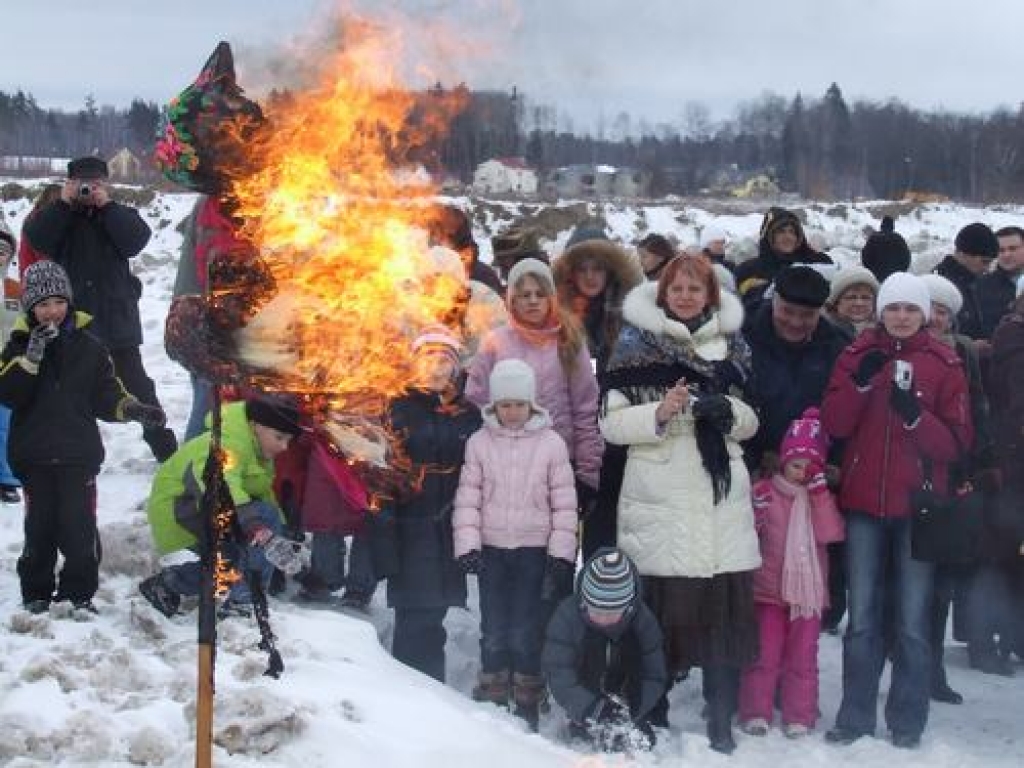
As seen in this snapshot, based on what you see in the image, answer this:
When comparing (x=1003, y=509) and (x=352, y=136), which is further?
(x=1003, y=509)

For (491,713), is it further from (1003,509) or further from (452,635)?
(1003,509)

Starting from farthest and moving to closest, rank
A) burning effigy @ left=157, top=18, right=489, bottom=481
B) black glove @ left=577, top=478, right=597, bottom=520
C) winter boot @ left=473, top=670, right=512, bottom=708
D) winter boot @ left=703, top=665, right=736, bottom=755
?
black glove @ left=577, top=478, right=597, bottom=520 → winter boot @ left=473, top=670, right=512, bottom=708 → winter boot @ left=703, top=665, right=736, bottom=755 → burning effigy @ left=157, top=18, right=489, bottom=481

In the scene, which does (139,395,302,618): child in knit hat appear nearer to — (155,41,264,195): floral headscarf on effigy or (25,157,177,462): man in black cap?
(155,41,264,195): floral headscarf on effigy

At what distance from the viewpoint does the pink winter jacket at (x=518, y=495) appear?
5.96 metres

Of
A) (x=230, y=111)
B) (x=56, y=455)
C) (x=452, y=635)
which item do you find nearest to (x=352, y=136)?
(x=230, y=111)

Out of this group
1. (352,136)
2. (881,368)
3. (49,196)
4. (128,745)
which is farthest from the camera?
(49,196)

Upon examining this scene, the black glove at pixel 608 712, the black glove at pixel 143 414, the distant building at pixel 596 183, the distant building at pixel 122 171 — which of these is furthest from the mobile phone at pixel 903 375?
the distant building at pixel 122 171

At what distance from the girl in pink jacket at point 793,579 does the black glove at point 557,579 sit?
0.97 meters

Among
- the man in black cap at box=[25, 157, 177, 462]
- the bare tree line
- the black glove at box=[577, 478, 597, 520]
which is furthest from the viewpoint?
the bare tree line

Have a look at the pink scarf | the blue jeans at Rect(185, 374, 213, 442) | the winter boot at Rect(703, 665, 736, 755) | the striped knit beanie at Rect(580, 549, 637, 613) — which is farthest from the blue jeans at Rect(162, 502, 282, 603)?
the pink scarf

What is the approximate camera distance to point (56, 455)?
5.51 metres

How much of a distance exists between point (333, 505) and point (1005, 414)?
3656mm

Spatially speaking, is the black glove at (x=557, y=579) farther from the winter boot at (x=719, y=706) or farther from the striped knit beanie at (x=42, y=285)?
the striped knit beanie at (x=42, y=285)

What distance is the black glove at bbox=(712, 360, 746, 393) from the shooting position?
5863mm
